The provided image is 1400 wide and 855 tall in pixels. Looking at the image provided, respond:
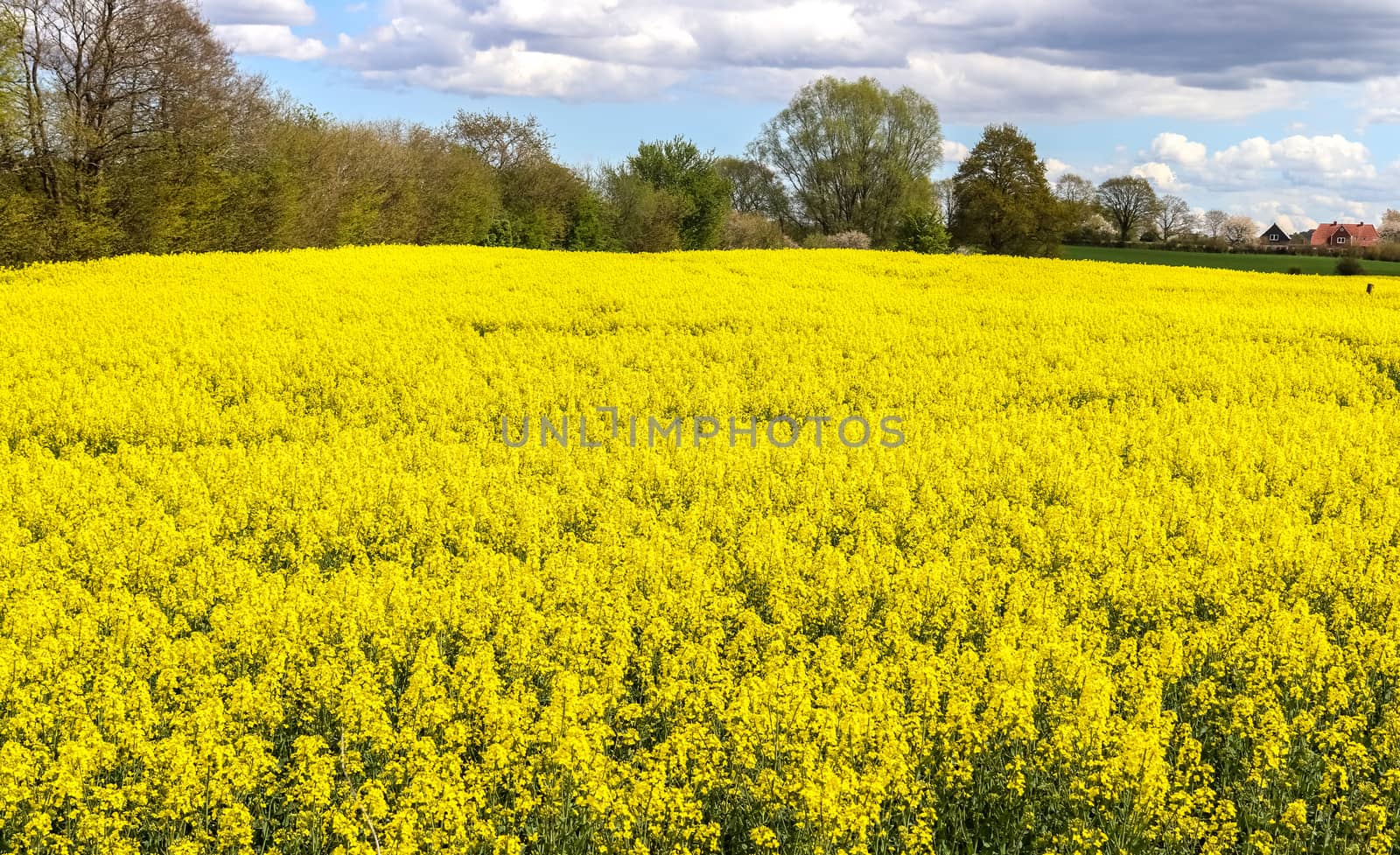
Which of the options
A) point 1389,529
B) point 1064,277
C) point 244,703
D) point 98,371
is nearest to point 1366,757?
point 1389,529

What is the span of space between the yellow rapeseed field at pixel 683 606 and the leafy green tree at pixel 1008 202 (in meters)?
46.0

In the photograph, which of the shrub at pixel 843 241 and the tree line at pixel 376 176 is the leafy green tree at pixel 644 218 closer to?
the tree line at pixel 376 176

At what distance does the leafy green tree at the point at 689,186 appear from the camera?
6475 centimetres

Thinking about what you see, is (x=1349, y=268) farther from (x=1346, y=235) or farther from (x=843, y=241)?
(x=1346, y=235)

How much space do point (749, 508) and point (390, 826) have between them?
223 inches

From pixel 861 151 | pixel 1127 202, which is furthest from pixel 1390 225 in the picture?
pixel 861 151

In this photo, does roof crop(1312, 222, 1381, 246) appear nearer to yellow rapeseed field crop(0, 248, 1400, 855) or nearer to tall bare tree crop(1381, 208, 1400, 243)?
tall bare tree crop(1381, 208, 1400, 243)

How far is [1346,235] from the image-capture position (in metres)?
107

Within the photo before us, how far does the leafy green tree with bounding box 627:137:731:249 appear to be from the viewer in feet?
212

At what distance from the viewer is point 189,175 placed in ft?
109

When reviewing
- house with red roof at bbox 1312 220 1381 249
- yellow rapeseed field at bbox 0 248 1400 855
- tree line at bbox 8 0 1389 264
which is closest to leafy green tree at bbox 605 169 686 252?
tree line at bbox 8 0 1389 264

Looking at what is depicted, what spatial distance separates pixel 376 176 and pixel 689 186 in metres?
25.8

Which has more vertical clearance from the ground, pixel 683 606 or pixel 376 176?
pixel 376 176

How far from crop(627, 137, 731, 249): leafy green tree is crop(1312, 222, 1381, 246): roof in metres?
71.9
